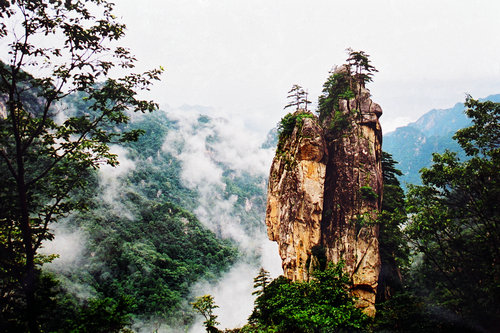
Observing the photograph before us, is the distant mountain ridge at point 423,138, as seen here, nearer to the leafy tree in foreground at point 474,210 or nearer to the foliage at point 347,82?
the foliage at point 347,82

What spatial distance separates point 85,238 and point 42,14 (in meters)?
87.0

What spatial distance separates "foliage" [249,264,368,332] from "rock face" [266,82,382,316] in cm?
301

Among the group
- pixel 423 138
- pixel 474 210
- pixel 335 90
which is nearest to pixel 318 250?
pixel 474 210

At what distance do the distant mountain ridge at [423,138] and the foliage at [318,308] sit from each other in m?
110

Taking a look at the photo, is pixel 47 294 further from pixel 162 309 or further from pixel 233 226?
pixel 233 226

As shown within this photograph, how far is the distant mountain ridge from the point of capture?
382 feet

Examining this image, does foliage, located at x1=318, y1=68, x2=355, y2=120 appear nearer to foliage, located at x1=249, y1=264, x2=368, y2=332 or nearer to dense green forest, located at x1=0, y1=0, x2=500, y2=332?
dense green forest, located at x1=0, y1=0, x2=500, y2=332

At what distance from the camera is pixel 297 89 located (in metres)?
31.6

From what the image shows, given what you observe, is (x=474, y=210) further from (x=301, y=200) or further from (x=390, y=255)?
(x=301, y=200)

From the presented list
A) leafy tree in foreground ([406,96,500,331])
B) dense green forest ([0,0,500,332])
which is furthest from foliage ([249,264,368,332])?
Answer: leafy tree in foreground ([406,96,500,331])

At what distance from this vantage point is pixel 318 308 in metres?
16.4

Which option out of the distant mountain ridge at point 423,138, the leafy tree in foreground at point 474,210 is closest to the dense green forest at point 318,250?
the leafy tree in foreground at point 474,210

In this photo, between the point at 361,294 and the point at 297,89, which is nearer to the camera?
the point at 361,294

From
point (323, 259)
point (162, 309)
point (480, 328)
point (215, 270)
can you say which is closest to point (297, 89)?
point (323, 259)
